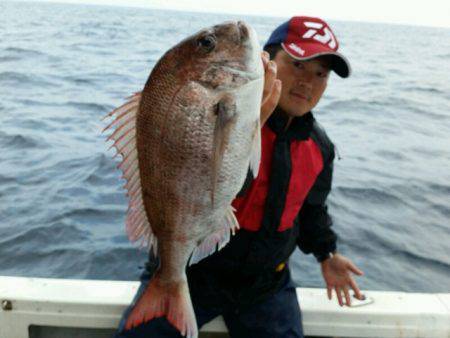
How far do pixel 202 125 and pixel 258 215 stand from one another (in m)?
1.11

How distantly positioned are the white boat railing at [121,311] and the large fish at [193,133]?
3.82 feet

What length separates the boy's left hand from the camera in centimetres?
273

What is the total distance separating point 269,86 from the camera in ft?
5.41

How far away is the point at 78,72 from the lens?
1572cm

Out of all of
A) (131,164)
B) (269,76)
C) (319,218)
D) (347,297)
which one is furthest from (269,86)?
(347,297)

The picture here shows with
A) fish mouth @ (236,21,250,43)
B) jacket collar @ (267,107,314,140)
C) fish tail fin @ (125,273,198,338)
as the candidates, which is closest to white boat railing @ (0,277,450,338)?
fish tail fin @ (125,273,198,338)

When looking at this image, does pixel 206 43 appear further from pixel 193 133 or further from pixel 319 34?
pixel 319 34

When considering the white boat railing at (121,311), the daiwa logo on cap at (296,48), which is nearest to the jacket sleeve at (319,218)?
the white boat railing at (121,311)

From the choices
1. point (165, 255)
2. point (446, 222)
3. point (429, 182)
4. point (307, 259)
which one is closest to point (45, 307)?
point (165, 255)

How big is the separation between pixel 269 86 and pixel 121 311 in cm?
161

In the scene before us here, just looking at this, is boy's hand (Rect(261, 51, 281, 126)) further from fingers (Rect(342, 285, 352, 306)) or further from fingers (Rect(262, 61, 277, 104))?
fingers (Rect(342, 285, 352, 306))

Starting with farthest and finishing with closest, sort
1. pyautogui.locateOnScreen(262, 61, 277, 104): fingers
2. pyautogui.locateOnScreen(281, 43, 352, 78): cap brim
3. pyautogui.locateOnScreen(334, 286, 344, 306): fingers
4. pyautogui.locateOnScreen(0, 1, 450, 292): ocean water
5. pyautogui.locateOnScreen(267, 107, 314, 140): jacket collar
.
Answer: pyautogui.locateOnScreen(0, 1, 450, 292): ocean water, pyautogui.locateOnScreen(334, 286, 344, 306): fingers, pyautogui.locateOnScreen(267, 107, 314, 140): jacket collar, pyautogui.locateOnScreen(281, 43, 352, 78): cap brim, pyautogui.locateOnScreen(262, 61, 277, 104): fingers

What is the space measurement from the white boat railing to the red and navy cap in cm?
137

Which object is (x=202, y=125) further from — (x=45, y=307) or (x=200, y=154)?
(x=45, y=307)
